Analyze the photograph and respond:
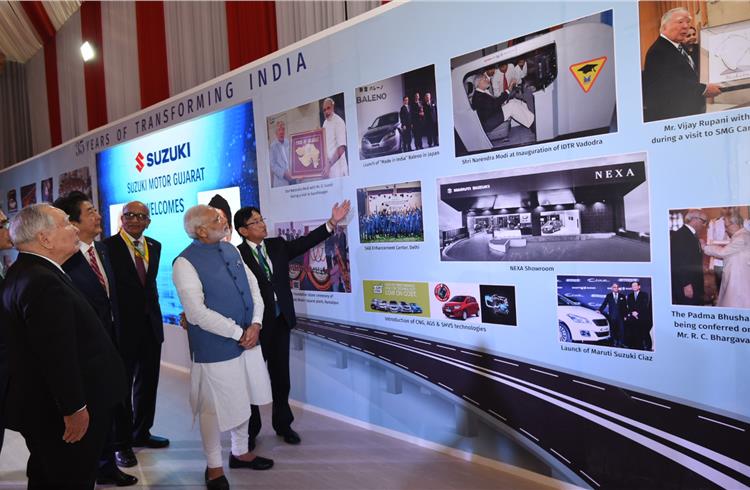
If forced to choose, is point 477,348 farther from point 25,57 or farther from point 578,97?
point 25,57

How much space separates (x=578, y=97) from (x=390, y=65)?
124 cm

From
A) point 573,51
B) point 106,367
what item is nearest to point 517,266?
point 573,51

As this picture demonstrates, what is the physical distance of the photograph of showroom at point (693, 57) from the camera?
2.08 metres

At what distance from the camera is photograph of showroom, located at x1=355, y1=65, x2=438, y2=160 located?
312 centimetres

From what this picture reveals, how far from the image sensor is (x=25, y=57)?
33.1ft

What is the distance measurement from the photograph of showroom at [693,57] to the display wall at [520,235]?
13mm

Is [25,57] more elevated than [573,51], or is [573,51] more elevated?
[25,57]

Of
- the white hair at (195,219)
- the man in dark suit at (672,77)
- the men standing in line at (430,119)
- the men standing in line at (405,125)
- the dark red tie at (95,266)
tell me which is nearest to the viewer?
the man in dark suit at (672,77)

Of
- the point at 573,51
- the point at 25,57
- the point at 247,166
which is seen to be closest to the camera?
the point at 573,51

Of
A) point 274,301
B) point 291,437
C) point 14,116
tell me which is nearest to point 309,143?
point 274,301

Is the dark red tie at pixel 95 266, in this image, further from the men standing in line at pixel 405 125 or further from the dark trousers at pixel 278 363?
the men standing in line at pixel 405 125

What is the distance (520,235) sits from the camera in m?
2.76

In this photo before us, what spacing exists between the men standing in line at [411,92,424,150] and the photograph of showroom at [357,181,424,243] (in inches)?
9.8

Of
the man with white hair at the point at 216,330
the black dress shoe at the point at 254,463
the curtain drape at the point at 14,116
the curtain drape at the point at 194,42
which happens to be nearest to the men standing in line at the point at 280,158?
the man with white hair at the point at 216,330
